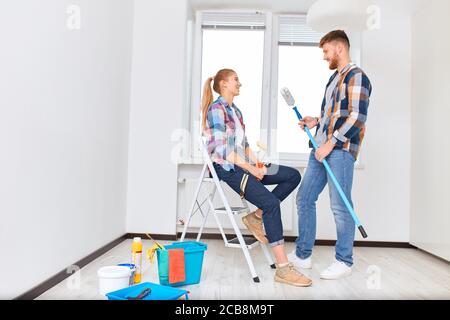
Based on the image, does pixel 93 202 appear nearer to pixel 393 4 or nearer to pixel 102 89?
pixel 102 89

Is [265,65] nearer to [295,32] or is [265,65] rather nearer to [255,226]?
[295,32]

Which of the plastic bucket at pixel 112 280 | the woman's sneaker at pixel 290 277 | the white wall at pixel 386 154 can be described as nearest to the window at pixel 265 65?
the white wall at pixel 386 154

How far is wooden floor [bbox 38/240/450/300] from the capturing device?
1.98m

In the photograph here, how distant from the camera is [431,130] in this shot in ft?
10.0

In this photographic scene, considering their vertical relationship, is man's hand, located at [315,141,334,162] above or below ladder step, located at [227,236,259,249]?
above

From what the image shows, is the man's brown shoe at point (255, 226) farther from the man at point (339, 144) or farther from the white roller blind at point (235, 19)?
the white roller blind at point (235, 19)

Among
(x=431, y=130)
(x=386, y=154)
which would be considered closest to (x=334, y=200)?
(x=431, y=130)

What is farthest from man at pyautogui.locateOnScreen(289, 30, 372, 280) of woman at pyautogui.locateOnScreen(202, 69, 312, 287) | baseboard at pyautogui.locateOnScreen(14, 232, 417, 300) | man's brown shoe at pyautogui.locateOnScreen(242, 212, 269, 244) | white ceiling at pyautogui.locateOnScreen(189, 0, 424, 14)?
white ceiling at pyautogui.locateOnScreen(189, 0, 424, 14)

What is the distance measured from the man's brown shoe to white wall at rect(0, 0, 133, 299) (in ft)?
3.24

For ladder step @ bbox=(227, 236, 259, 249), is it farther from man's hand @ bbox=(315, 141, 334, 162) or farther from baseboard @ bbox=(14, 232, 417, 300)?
baseboard @ bbox=(14, 232, 417, 300)

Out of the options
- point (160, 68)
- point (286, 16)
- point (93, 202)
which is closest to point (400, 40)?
point (286, 16)

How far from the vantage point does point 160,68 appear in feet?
11.5

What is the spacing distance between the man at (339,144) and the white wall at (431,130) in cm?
88

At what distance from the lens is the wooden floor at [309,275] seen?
6.51ft
